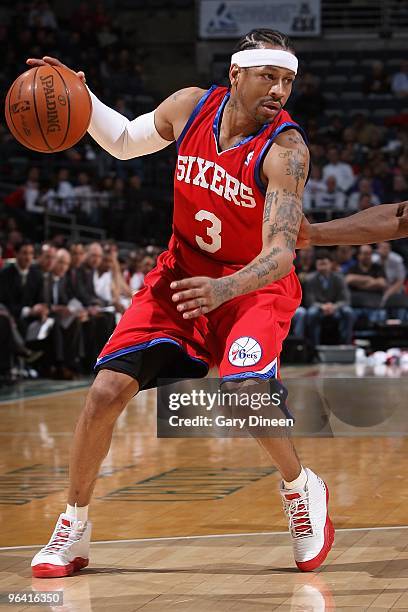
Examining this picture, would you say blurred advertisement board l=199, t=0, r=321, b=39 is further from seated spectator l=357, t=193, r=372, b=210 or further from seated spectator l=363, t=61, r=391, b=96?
seated spectator l=357, t=193, r=372, b=210

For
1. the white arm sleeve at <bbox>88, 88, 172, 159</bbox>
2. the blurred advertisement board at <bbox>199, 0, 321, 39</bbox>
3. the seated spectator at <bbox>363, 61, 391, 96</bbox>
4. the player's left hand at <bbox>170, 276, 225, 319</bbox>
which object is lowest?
the player's left hand at <bbox>170, 276, 225, 319</bbox>

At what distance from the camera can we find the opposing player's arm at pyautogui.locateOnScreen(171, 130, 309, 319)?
11.8 ft

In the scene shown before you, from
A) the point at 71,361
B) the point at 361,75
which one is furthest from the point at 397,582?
the point at 361,75

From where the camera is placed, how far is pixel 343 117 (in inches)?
804

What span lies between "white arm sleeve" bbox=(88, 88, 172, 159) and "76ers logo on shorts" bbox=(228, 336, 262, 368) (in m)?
0.95

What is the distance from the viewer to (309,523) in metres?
4.17

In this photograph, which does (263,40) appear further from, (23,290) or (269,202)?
(23,290)

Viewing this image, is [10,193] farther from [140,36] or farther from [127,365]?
[127,365]

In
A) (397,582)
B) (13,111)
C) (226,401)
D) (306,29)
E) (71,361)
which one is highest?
(306,29)

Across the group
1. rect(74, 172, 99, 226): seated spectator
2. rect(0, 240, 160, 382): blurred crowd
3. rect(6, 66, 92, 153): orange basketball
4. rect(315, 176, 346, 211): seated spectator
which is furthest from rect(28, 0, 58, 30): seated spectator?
rect(6, 66, 92, 153): orange basketball

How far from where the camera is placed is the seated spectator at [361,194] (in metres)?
16.8

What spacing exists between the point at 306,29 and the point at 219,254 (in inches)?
710

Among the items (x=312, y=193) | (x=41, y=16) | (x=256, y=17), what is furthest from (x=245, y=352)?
(x=41, y=16)

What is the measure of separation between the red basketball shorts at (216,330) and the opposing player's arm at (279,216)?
0.99 feet
